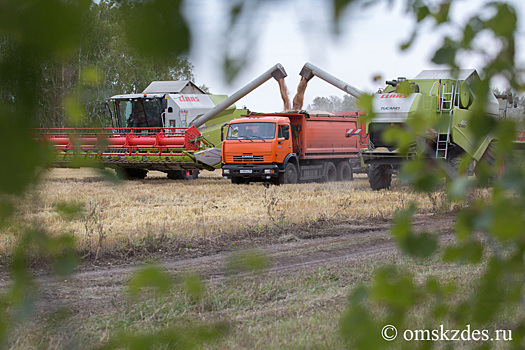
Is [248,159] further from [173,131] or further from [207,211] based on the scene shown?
[207,211]

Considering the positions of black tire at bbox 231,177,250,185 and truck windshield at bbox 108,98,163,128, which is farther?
truck windshield at bbox 108,98,163,128

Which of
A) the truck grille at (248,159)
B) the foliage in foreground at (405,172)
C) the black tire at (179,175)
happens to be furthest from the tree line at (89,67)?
the black tire at (179,175)

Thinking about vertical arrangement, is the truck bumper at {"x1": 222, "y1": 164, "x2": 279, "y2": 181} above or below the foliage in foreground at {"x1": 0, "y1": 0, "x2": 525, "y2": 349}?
below

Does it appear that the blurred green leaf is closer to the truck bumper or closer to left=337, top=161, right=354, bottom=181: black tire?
the truck bumper

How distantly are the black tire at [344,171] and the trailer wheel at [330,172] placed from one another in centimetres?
30

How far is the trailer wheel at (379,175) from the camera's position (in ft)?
45.7

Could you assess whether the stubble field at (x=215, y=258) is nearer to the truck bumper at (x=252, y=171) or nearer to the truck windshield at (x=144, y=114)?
the truck bumper at (x=252, y=171)

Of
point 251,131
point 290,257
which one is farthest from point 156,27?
point 251,131

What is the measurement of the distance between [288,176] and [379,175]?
3215 millimetres

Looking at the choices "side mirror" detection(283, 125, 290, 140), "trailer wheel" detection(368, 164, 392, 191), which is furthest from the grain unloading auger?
"trailer wheel" detection(368, 164, 392, 191)

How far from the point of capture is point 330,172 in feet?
62.9

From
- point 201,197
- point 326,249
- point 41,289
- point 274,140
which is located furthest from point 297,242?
point 274,140

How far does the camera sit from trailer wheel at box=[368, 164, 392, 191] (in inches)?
548

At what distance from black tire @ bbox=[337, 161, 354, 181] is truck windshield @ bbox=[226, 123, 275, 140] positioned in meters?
4.54
